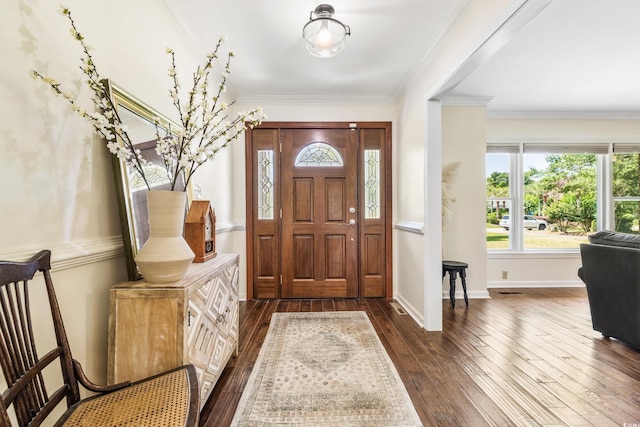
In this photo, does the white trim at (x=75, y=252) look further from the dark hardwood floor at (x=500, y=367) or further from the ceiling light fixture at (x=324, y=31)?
the ceiling light fixture at (x=324, y=31)

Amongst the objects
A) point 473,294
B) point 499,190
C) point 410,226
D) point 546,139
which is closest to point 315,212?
point 410,226

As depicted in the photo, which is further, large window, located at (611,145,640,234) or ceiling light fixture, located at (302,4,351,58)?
large window, located at (611,145,640,234)

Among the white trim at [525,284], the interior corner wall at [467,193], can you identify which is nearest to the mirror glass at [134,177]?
the interior corner wall at [467,193]

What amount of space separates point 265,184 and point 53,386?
280 centimetres

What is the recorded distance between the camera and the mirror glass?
1.35 meters

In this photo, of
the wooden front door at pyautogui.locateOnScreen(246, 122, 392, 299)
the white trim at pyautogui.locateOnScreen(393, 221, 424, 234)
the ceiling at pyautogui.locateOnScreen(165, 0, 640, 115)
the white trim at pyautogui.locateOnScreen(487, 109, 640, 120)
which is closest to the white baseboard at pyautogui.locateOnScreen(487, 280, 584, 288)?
the wooden front door at pyautogui.locateOnScreen(246, 122, 392, 299)

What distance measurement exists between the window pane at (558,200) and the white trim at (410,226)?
217 centimetres

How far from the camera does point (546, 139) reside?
4188 millimetres

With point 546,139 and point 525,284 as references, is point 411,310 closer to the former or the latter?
point 525,284

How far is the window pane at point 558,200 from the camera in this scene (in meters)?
4.29

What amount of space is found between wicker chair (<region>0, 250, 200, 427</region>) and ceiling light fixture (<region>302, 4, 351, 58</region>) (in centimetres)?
197

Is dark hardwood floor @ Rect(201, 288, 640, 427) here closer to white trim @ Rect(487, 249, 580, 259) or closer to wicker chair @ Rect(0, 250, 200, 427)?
wicker chair @ Rect(0, 250, 200, 427)

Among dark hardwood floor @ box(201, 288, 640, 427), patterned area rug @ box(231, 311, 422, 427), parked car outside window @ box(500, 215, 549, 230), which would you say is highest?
parked car outside window @ box(500, 215, 549, 230)

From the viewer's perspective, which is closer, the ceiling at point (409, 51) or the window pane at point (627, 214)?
Answer: the ceiling at point (409, 51)
